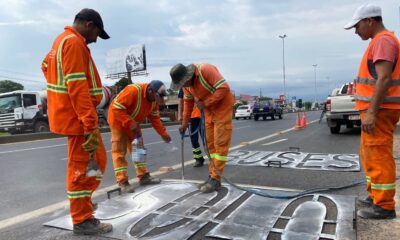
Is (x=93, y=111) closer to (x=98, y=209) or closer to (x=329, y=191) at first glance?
(x=98, y=209)

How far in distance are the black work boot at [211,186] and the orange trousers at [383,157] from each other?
74.9 inches

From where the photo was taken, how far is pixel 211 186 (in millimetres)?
4605

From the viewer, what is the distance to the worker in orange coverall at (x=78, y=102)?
309cm

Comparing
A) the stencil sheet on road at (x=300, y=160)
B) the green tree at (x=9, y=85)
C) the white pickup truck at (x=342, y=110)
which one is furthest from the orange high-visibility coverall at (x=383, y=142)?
the green tree at (x=9, y=85)

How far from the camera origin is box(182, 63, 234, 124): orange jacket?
4.76 metres

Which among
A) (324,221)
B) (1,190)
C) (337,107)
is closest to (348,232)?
(324,221)

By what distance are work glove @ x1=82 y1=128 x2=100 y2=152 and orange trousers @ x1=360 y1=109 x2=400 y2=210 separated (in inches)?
97.7

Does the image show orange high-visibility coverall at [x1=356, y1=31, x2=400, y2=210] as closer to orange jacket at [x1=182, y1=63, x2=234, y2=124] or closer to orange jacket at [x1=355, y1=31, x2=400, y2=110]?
orange jacket at [x1=355, y1=31, x2=400, y2=110]

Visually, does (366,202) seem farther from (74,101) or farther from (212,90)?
(74,101)

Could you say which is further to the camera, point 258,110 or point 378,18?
point 258,110

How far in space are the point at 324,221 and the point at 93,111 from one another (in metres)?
2.33

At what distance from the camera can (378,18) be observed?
3.45 metres

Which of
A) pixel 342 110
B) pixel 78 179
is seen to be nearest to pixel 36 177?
pixel 78 179

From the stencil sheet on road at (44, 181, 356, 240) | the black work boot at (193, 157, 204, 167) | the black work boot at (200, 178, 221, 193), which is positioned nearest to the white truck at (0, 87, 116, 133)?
the black work boot at (193, 157, 204, 167)
